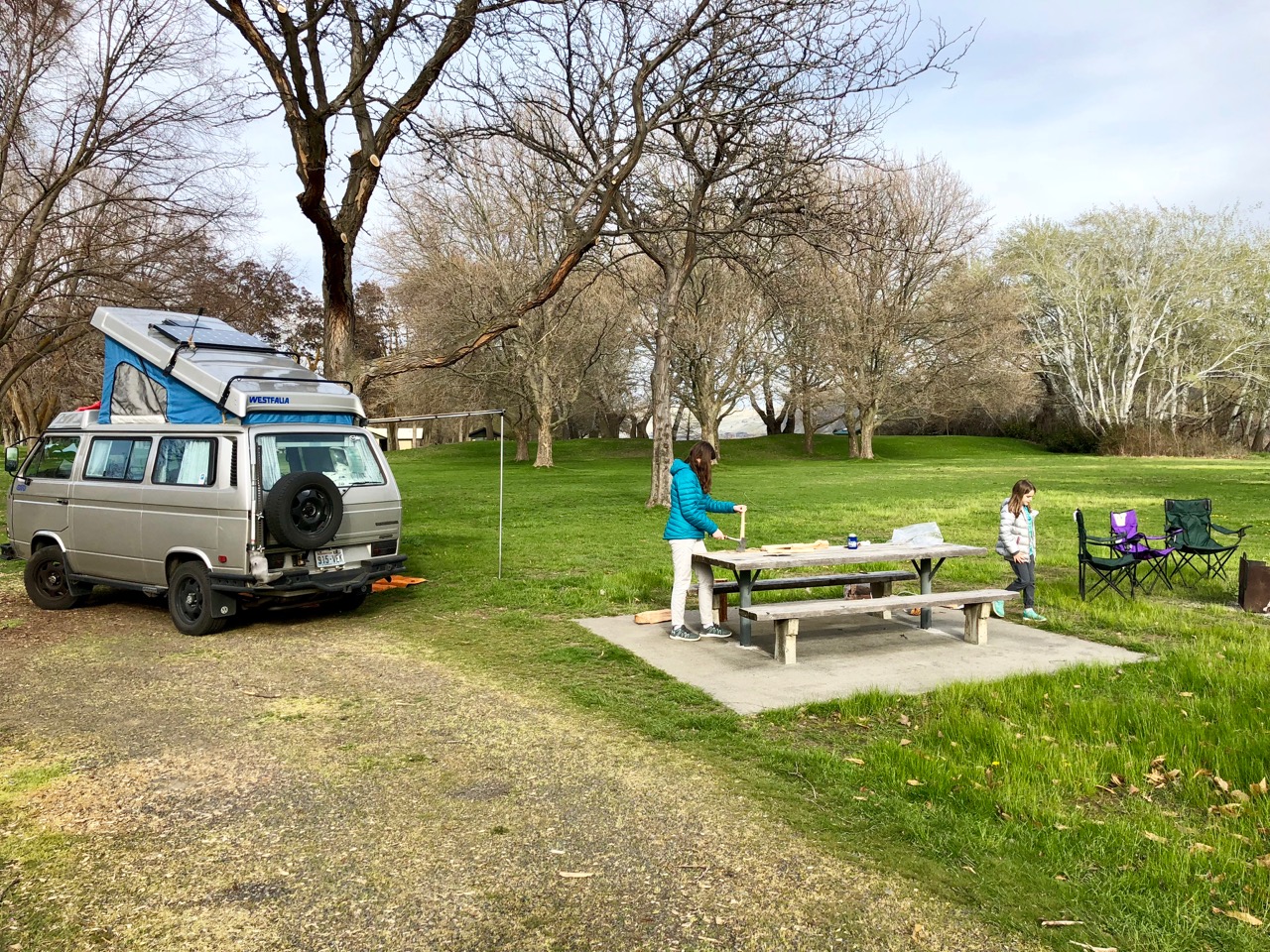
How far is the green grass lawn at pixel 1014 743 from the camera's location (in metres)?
3.76

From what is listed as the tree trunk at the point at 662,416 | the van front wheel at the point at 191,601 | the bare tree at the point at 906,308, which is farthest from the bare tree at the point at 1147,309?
the van front wheel at the point at 191,601

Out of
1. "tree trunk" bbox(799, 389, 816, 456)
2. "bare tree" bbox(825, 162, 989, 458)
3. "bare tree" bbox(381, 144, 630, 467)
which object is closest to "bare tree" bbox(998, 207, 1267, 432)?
"bare tree" bbox(825, 162, 989, 458)

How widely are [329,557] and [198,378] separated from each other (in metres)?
2.20

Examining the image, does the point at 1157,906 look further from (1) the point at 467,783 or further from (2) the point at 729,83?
(2) the point at 729,83

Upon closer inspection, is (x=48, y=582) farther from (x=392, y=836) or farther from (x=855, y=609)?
(x=855, y=609)

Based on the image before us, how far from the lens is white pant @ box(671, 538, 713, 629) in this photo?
7968mm

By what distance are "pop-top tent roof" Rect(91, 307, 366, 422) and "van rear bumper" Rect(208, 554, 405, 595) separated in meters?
1.52

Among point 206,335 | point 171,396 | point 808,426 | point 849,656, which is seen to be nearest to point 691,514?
point 849,656

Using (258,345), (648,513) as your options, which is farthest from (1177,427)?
(258,345)

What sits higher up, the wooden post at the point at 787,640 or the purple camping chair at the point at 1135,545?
the purple camping chair at the point at 1135,545

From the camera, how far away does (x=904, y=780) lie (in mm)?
4832

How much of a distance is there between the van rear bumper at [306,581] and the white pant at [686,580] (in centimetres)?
296

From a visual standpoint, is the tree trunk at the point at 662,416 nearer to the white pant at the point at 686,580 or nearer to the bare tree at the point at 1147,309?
the white pant at the point at 686,580

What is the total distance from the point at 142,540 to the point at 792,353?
1470 inches
